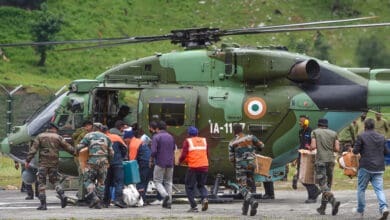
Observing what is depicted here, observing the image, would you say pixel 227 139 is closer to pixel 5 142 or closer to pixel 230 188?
pixel 230 188

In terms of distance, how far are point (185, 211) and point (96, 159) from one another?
2015 millimetres

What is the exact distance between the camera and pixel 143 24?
64.4m

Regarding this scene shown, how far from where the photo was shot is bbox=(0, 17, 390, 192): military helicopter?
22.1 metres

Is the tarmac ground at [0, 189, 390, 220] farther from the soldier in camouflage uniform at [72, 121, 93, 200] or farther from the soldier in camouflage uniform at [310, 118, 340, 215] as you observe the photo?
the soldier in camouflage uniform at [310, 118, 340, 215]

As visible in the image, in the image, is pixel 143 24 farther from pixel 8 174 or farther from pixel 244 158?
pixel 244 158

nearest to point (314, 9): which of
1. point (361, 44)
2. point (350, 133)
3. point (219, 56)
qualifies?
point (361, 44)

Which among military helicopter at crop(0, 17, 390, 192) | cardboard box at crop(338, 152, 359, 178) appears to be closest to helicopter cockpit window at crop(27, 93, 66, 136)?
military helicopter at crop(0, 17, 390, 192)

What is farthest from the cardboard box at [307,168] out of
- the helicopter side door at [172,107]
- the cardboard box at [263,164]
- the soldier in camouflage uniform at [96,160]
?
the soldier in camouflage uniform at [96,160]

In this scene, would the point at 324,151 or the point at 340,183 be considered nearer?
the point at 324,151

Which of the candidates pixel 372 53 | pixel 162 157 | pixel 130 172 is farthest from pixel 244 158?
pixel 372 53

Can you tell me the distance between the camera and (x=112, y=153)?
1994 centimetres

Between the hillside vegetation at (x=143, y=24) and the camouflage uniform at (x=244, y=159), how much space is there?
107ft

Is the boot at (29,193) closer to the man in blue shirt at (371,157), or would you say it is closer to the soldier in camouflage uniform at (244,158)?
the soldier in camouflage uniform at (244,158)

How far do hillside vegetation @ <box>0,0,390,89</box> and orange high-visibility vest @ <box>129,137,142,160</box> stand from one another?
3112cm
